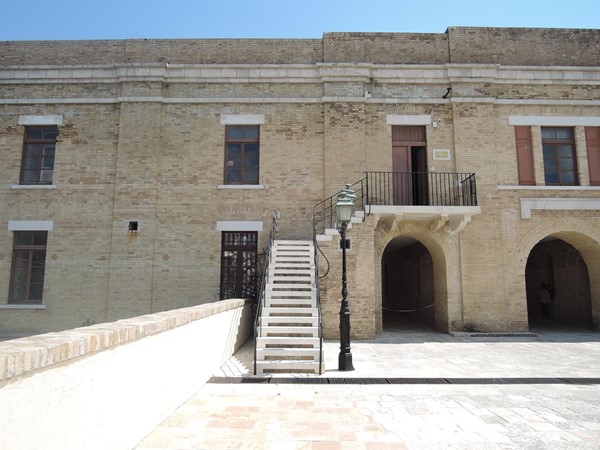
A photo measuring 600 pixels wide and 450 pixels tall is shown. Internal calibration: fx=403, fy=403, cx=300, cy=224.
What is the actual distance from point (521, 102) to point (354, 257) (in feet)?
25.9

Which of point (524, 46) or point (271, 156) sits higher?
point (524, 46)

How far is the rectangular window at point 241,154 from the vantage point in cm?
1338

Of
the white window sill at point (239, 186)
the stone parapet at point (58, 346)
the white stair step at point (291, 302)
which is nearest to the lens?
the stone parapet at point (58, 346)

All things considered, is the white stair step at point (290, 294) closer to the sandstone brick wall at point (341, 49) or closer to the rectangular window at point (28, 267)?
the rectangular window at point (28, 267)

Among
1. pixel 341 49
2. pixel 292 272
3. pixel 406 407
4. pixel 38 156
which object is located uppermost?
pixel 341 49

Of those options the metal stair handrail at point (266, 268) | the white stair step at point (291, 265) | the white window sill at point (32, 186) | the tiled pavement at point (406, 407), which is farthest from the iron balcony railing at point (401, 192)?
the white window sill at point (32, 186)

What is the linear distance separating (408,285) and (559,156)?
24.8 feet

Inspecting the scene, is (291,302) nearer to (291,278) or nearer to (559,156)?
(291,278)

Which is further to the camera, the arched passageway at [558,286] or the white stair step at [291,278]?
the arched passageway at [558,286]

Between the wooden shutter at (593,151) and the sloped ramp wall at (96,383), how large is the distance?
13.7 metres

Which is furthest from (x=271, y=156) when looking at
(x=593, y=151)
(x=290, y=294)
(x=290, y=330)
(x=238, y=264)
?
(x=593, y=151)

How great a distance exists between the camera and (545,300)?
1550 cm

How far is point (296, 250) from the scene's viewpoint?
11586 mm

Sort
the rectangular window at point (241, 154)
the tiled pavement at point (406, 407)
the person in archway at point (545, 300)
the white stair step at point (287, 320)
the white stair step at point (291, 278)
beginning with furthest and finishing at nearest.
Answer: the person in archway at point (545, 300) → the rectangular window at point (241, 154) → the white stair step at point (291, 278) → the white stair step at point (287, 320) → the tiled pavement at point (406, 407)
